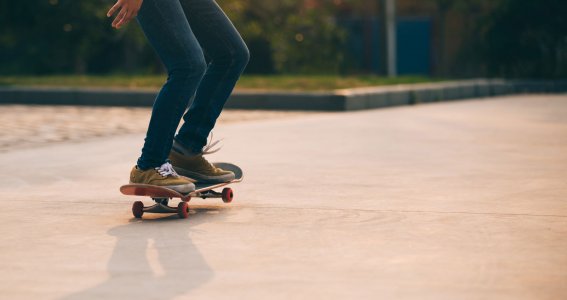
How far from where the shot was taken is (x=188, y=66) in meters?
5.28

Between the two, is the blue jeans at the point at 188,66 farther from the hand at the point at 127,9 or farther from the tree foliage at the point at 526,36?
the tree foliage at the point at 526,36

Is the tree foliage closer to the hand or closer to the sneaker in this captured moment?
the sneaker

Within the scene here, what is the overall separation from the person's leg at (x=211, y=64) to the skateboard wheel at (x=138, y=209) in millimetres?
504

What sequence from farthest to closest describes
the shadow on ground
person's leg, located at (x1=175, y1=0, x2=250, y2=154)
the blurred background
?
the blurred background, person's leg, located at (x1=175, y1=0, x2=250, y2=154), the shadow on ground

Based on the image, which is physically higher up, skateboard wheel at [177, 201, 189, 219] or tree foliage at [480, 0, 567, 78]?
skateboard wheel at [177, 201, 189, 219]

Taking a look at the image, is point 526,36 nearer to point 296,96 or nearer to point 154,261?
point 296,96

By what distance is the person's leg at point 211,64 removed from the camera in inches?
218

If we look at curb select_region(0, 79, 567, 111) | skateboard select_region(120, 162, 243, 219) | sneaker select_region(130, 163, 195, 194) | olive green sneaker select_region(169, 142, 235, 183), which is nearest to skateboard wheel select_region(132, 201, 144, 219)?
skateboard select_region(120, 162, 243, 219)

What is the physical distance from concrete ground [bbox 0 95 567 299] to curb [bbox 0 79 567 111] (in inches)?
175

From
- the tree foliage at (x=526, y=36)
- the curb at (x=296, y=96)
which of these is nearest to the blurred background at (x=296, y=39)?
the tree foliage at (x=526, y=36)

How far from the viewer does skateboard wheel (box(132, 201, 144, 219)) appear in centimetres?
527

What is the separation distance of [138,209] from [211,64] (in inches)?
32.0

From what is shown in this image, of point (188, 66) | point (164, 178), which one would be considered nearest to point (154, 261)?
point (164, 178)

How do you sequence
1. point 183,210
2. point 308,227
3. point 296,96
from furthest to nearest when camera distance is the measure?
1. point 296,96
2. point 183,210
3. point 308,227
